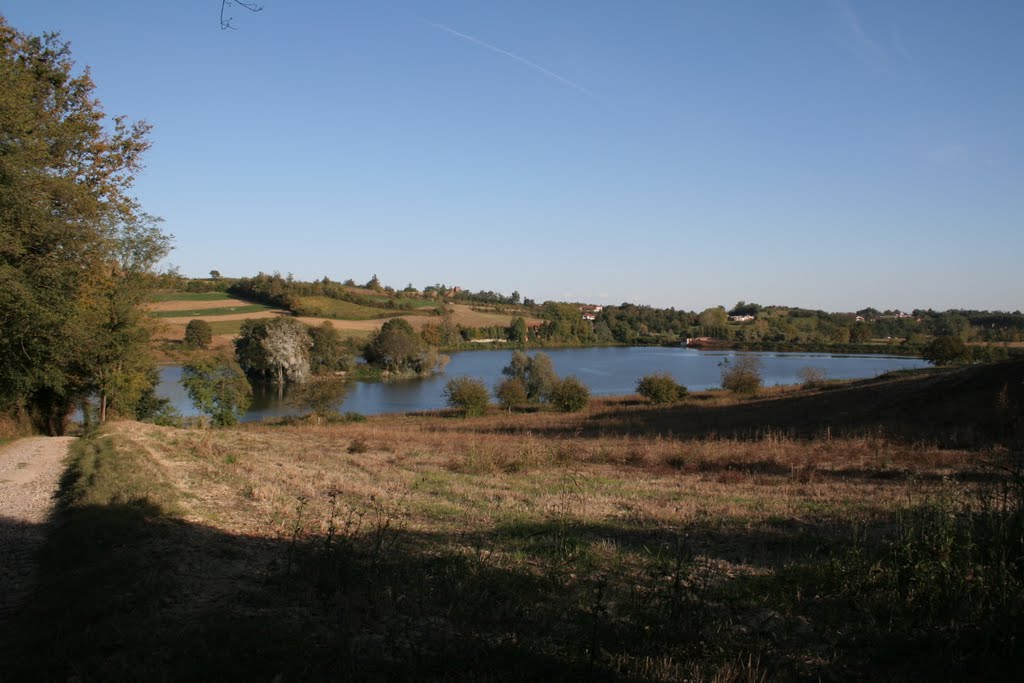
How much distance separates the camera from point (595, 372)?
94.4m

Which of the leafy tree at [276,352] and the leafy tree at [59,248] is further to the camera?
the leafy tree at [276,352]

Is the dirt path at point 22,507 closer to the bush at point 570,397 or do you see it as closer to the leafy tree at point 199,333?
the bush at point 570,397

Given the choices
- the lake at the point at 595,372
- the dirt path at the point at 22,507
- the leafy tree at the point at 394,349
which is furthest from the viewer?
the leafy tree at the point at 394,349

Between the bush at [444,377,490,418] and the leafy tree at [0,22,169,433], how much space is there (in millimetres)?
25464

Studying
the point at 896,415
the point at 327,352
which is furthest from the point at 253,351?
the point at 896,415

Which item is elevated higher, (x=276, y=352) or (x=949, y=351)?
(x=949, y=351)

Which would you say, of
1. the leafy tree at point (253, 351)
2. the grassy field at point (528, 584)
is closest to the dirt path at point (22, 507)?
the grassy field at point (528, 584)

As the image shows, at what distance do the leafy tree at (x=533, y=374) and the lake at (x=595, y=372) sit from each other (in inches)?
240

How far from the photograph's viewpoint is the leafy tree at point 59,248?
1496 cm

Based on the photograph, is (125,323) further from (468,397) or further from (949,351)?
(949,351)

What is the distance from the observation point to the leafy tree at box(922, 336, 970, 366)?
6206cm

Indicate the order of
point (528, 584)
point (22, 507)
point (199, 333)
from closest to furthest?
point (528, 584), point (22, 507), point (199, 333)

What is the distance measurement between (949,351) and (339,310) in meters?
89.0

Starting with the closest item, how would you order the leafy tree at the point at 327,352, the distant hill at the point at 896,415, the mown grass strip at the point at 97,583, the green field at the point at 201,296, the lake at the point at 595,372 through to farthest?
the mown grass strip at the point at 97,583, the distant hill at the point at 896,415, the lake at the point at 595,372, the leafy tree at the point at 327,352, the green field at the point at 201,296
